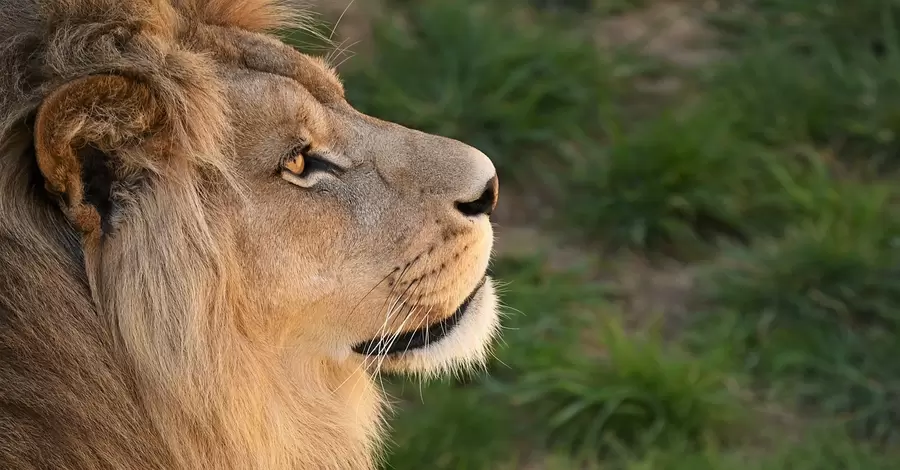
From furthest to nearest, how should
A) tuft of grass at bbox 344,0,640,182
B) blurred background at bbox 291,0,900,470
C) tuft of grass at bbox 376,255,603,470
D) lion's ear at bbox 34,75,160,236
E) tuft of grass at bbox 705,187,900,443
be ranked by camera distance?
tuft of grass at bbox 344,0,640,182 < tuft of grass at bbox 705,187,900,443 < blurred background at bbox 291,0,900,470 < tuft of grass at bbox 376,255,603,470 < lion's ear at bbox 34,75,160,236

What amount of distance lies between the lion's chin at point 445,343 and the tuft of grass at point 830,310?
1.78 meters

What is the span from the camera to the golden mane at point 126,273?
2.00 meters

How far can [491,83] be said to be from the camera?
4.99 m

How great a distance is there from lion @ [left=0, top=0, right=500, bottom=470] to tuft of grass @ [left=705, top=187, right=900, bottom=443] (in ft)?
6.07

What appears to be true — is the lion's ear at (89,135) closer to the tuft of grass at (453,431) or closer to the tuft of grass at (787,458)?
the tuft of grass at (453,431)

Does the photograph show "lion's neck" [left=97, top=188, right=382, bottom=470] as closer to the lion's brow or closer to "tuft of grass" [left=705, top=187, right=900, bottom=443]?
the lion's brow

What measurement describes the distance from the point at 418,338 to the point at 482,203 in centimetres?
32

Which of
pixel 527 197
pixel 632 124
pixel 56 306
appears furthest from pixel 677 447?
pixel 56 306

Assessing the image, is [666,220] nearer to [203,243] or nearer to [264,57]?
[264,57]

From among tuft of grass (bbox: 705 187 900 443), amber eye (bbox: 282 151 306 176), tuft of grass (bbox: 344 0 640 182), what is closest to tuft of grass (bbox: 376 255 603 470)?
tuft of grass (bbox: 705 187 900 443)

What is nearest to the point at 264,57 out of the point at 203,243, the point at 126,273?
the point at 203,243

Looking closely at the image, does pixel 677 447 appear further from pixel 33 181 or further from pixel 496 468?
pixel 33 181

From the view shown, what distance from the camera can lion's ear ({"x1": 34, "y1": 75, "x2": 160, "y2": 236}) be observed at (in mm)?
1925

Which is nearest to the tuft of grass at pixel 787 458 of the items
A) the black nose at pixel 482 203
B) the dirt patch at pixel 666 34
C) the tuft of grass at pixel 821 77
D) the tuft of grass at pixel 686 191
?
the tuft of grass at pixel 686 191
